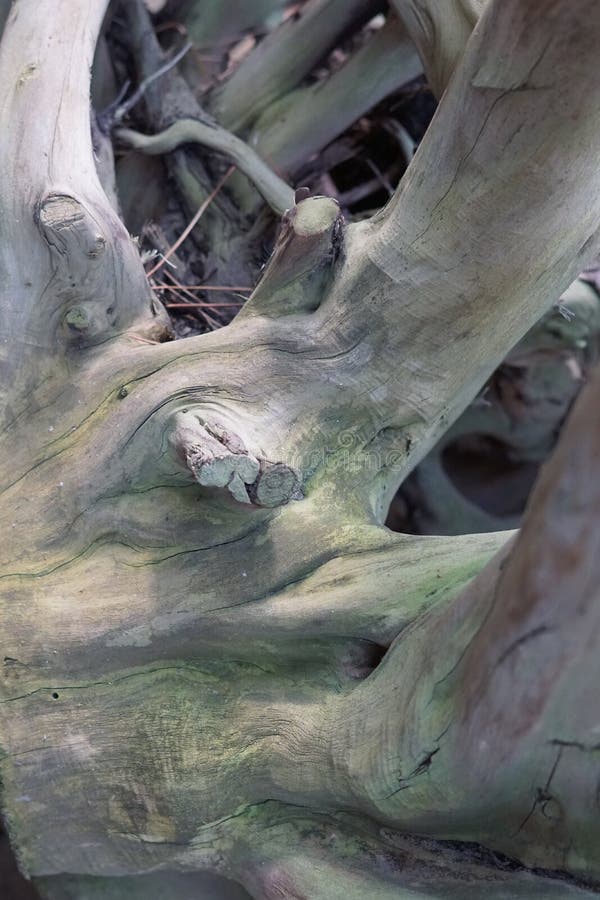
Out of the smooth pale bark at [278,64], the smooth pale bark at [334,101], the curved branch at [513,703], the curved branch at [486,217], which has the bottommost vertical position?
the curved branch at [513,703]

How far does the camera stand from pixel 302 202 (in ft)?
3.67

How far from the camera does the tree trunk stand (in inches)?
37.5

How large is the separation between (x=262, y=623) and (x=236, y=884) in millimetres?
424

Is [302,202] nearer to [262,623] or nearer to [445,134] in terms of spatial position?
[445,134]

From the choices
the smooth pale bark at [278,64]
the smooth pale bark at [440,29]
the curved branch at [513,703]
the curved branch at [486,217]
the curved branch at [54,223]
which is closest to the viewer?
the curved branch at [513,703]

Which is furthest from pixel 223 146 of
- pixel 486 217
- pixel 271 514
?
pixel 271 514

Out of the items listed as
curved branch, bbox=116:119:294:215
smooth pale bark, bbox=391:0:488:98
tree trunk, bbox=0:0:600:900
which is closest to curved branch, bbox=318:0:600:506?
tree trunk, bbox=0:0:600:900

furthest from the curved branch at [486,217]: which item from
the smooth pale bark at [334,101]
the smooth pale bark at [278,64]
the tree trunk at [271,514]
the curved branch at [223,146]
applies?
the smooth pale bark at [278,64]

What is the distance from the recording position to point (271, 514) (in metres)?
1.10

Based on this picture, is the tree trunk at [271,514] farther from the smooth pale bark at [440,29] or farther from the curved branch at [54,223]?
the smooth pale bark at [440,29]

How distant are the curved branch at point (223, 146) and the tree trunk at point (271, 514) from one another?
391 mm

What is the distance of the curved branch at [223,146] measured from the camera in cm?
166

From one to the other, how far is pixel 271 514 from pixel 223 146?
0.95 metres

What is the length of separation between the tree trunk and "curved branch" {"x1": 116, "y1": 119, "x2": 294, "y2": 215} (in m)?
0.39
